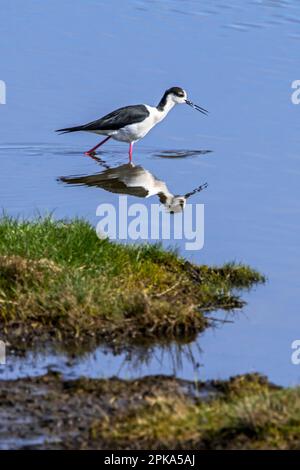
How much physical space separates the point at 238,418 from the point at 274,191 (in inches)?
273

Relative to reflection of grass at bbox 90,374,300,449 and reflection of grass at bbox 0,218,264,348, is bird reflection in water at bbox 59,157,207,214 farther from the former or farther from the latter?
reflection of grass at bbox 90,374,300,449

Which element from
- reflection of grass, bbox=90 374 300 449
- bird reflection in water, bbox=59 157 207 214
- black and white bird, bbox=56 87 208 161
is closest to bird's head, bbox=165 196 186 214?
bird reflection in water, bbox=59 157 207 214

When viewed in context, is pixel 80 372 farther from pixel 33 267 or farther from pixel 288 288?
pixel 288 288

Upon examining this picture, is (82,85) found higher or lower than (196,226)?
higher

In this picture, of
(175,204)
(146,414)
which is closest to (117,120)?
(175,204)

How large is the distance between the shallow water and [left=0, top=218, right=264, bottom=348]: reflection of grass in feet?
0.81

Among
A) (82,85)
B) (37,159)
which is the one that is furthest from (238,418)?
(82,85)

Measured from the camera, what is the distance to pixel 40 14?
21.5 metres

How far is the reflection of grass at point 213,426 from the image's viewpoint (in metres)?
7.61

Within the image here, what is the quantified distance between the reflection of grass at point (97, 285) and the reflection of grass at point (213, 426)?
165 cm

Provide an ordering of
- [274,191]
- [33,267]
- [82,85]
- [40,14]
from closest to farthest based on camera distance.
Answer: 1. [33,267]
2. [274,191]
3. [82,85]
4. [40,14]

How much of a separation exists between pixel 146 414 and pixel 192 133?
30.7 ft

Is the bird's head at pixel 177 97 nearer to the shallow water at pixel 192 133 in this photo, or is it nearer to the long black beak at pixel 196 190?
the shallow water at pixel 192 133

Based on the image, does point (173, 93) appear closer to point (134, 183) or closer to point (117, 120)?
point (117, 120)
